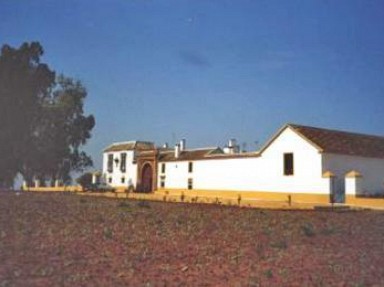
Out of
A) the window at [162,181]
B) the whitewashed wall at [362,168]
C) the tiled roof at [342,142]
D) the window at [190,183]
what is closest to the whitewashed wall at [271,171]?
the window at [190,183]

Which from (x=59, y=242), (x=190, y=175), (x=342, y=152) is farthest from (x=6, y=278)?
(x=190, y=175)

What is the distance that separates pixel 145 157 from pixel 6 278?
1885 inches

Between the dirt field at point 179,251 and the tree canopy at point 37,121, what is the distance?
2458 cm

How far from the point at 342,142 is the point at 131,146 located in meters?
28.5

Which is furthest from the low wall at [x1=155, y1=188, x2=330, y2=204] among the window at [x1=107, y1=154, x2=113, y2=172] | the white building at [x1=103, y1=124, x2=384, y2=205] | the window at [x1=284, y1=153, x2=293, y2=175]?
the window at [x1=107, y1=154, x2=113, y2=172]

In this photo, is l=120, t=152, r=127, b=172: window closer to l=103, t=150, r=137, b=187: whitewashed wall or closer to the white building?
l=103, t=150, r=137, b=187: whitewashed wall

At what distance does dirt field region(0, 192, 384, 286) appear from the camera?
29.8ft

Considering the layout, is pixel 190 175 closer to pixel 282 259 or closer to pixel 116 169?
pixel 116 169

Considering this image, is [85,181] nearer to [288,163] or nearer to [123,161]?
[123,161]

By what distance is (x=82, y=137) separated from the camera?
173ft

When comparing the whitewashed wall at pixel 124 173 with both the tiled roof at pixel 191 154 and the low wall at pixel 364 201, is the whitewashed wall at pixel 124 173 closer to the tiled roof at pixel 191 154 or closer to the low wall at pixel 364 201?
the tiled roof at pixel 191 154

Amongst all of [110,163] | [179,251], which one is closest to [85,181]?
[110,163]

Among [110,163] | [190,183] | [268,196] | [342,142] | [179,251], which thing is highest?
[342,142]

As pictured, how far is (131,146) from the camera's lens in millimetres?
61625
